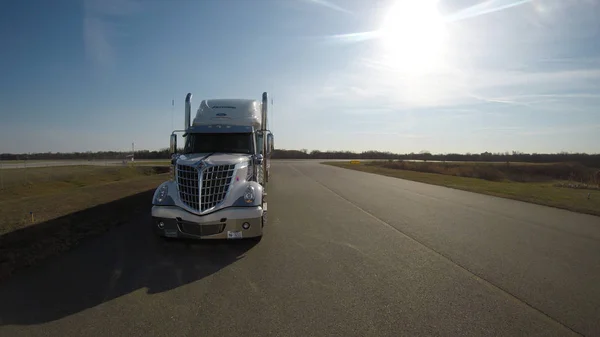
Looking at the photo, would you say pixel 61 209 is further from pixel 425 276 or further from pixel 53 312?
pixel 425 276

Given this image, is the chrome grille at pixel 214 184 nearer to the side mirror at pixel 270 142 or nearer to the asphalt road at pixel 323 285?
the asphalt road at pixel 323 285

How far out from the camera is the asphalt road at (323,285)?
382cm

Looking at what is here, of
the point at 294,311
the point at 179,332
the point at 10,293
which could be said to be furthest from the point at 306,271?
the point at 10,293

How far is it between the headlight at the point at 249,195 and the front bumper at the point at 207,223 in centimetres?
18

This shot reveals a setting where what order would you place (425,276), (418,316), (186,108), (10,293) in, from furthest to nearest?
(186,108) < (425,276) < (10,293) < (418,316)

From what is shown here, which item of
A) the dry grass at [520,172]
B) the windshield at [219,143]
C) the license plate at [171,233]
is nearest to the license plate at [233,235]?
the license plate at [171,233]

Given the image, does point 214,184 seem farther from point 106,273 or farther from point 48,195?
point 48,195

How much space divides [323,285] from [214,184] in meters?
3.33

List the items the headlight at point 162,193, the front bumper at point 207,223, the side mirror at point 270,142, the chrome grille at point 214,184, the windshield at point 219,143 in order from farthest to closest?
the side mirror at point 270,142
the windshield at point 219,143
the headlight at point 162,193
the chrome grille at point 214,184
the front bumper at point 207,223

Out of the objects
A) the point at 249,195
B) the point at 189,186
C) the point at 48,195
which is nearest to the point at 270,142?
the point at 249,195

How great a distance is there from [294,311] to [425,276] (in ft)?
7.97

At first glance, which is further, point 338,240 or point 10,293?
point 338,240

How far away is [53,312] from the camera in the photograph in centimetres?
415

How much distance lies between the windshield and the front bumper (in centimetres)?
250
